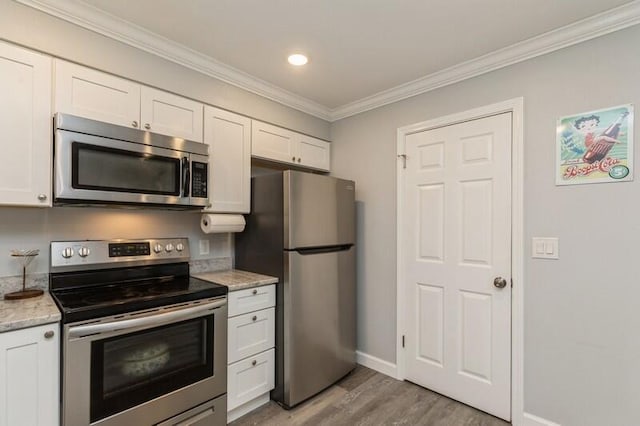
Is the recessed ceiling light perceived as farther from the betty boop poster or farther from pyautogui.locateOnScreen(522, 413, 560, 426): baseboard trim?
pyautogui.locateOnScreen(522, 413, 560, 426): baseboard trim

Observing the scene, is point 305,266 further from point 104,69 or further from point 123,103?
point 104,69

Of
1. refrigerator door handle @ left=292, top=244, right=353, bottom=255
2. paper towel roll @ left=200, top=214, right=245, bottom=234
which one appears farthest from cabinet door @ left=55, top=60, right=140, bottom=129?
refrigerator door handle @ left=292, top=244, right=353, bottom=255

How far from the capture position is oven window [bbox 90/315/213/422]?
60.4 inches

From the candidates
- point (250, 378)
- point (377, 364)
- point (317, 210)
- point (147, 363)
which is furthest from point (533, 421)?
point (147, 363)

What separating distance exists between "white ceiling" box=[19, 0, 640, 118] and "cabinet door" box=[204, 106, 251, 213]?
40 centimetres

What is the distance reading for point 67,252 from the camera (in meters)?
1.87

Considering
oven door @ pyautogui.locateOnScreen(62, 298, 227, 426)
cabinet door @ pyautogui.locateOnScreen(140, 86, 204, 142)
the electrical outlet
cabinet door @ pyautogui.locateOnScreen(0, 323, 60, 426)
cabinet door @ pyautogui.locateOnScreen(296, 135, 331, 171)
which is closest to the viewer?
cabinet door @ pyautogui.locateOnScreen(0, 323, 60, 426)

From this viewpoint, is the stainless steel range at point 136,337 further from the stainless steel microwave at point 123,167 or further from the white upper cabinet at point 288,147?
the white upper cabinet at point 288,147

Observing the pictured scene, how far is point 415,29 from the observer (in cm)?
191

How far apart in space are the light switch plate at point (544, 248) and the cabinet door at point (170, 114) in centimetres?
229

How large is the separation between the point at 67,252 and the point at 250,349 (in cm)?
125

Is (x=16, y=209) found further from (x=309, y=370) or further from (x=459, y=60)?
(x=459, y=60)

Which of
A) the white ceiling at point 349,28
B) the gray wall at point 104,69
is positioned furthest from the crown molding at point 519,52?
the gray wall at point 104,69

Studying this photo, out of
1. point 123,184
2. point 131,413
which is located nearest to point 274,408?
point 131,413
